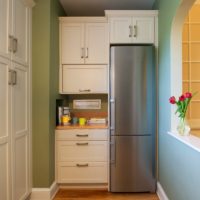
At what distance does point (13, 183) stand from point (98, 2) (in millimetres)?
2592

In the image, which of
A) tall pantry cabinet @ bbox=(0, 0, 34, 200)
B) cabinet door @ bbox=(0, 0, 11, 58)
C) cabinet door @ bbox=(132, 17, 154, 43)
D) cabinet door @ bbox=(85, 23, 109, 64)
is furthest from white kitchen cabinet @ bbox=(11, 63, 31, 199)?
cabinet door @ bbox=(132, 17, 154, 43)

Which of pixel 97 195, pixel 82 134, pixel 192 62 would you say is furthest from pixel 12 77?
pixel 192 62

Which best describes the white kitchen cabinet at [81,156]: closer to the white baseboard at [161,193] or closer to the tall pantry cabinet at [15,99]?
the tall pantry cabinet at [15,99]

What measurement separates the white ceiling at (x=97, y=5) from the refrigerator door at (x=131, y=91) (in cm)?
82

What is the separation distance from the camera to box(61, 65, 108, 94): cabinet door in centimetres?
311

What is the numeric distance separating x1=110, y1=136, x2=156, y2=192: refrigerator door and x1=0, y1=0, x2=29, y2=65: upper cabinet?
1529 millimetres

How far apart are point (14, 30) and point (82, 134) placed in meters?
1.53

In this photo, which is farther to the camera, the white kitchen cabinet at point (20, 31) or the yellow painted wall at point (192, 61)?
the yellow painted wall at point (192, 61)

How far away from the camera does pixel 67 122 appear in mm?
3029

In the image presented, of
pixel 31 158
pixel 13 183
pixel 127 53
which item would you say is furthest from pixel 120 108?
pixel 13 183

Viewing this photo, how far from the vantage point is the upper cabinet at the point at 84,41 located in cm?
307

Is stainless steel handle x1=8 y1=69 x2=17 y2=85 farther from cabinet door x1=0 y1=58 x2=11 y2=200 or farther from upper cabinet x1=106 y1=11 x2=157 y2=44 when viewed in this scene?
upper cabinet x1=106 y1=11 x2=157 y2=44

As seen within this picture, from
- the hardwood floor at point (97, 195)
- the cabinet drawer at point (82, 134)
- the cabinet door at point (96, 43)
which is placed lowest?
the hardwood floor at point (97, 195)

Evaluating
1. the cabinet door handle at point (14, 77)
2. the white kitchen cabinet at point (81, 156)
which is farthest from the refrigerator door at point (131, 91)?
the cabinet door handle at point (14, 77)
